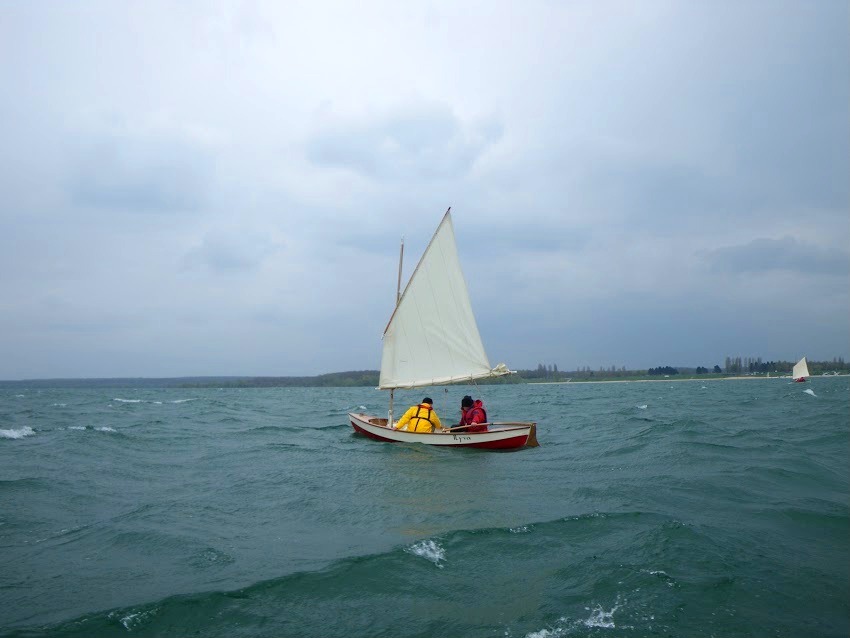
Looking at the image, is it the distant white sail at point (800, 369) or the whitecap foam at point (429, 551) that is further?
the distant white sail at point (800, 369)

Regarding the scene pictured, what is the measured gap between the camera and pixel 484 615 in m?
7.47

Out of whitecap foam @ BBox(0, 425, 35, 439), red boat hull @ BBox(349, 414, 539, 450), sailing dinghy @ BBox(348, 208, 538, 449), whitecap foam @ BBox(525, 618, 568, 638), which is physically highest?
sailing dinghy @ BBox(348, 208, 538, 449)

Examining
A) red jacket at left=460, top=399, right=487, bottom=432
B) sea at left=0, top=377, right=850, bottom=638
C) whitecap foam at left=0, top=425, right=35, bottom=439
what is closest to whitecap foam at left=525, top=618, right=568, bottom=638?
sea at left=0, top=377, right=850, bottom=638

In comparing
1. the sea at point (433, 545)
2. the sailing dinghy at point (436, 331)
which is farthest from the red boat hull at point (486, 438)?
the sea at point (433, 545)

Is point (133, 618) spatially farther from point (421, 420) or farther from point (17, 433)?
point (17, 433)

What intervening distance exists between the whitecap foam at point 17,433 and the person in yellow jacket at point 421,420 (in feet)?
63.8

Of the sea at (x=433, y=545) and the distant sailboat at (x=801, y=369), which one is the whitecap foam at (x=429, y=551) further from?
the distant sailboat at (x=801, y=369)

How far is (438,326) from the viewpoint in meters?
23.9

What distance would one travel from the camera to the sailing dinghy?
77.4 ft

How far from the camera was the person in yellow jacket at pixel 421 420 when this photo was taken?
75.7 ft

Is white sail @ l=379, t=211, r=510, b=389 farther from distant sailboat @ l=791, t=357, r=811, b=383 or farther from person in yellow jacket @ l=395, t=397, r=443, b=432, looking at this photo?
distant sailboat @ l=791, t=357, r=811, b=383

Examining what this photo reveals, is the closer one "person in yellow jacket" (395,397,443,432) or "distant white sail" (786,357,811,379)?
"person in yellow jacket" (395,397,443,432)

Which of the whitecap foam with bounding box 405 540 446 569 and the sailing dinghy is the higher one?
the sailing dinghy

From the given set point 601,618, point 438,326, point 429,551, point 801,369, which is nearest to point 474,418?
point 438,326
